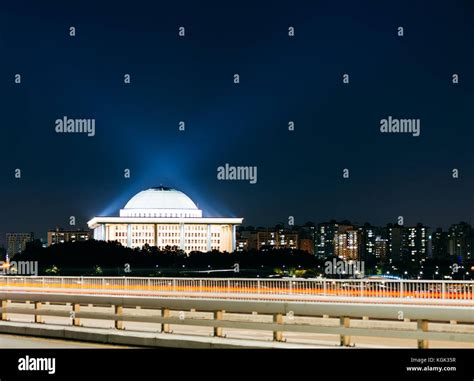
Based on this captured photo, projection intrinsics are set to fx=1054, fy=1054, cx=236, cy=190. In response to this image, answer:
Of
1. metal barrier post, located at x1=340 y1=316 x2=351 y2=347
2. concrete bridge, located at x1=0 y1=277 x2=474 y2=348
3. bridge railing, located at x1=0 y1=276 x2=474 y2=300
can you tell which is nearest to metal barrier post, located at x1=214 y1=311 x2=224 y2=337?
concrete bridge, located at x1=0 y1=277 x2=474 y2=348

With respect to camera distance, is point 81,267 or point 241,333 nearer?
point 241,333

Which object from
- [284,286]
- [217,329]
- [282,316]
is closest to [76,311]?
[217,329]

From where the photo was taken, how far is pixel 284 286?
3275cm

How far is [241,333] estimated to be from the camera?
26125mm

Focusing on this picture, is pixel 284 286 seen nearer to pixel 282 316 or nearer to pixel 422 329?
pixel 282 316

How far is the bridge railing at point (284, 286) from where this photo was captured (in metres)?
25.6

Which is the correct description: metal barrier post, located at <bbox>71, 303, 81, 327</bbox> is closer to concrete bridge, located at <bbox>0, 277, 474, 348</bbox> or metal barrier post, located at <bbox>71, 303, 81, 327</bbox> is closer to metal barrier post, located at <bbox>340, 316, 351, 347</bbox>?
concrete bridge, located at <bbox>0, 277, 474, 348</bbox>

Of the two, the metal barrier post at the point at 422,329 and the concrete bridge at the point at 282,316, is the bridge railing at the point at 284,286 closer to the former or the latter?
the concrete bridge at the point at 282,316

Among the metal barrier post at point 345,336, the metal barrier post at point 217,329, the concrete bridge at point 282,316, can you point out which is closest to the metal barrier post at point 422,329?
the concrete bridge at point 282,316

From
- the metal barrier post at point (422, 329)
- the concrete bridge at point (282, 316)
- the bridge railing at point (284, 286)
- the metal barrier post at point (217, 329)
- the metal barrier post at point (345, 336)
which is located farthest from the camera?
the bridge railing at point (284, 286)

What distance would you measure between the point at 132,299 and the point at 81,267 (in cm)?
15551
